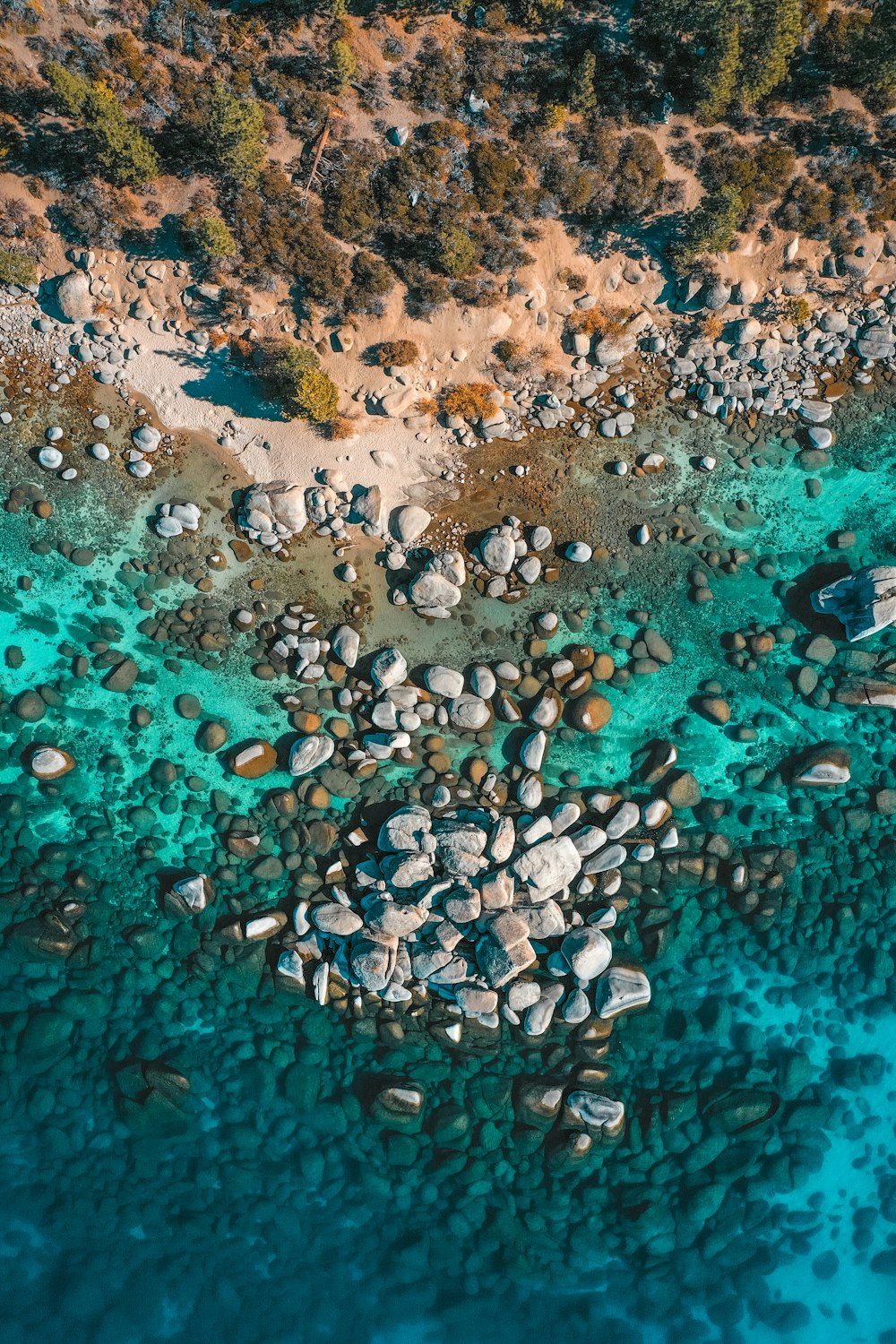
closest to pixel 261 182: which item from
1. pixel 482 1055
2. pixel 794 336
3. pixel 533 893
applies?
pixel 794 336

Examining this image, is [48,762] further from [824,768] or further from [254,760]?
[824,768]

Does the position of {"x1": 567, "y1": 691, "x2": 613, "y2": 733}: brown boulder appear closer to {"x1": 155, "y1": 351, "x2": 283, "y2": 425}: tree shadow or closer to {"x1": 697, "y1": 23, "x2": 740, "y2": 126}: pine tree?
{"x1": 155, "y1": 351, "x2": 283, "y2": 425}: tree shadow

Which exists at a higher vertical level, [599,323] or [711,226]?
[711,226]

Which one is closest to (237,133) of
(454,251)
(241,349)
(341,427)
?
(241,349)

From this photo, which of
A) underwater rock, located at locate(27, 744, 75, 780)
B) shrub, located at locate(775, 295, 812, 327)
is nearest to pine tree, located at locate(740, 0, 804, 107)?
shrub, located at locate(775, 295, 812, 327)

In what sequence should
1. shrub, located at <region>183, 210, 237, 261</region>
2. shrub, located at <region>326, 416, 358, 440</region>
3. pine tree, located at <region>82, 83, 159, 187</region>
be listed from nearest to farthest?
pine tree, located at <region>82, 83, 159, 187</region>, shrub, located at <region>183, 210, 237, 261</region>, shrub, located at <region>326, 416, 358, 440</region>

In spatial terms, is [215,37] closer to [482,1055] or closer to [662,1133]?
[482,1055]
